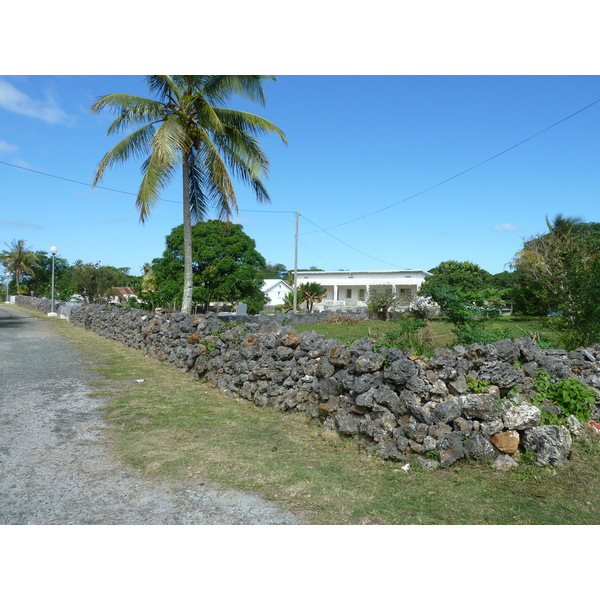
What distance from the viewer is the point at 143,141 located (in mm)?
12672

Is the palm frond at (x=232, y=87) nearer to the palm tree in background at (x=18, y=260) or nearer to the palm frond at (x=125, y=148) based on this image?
the palm frond at (x=125, y=148)

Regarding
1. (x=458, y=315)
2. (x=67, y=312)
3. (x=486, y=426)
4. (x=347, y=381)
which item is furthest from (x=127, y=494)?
(x=67, y=312)

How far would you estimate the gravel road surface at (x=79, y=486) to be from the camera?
3.24 m

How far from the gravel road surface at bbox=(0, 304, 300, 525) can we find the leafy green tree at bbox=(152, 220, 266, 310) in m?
20.4

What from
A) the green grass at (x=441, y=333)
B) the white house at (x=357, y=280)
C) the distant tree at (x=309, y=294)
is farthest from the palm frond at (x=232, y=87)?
the white house at (x=357, y=280)

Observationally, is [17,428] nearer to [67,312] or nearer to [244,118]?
[244,118]

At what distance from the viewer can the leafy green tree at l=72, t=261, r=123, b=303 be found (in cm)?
3111

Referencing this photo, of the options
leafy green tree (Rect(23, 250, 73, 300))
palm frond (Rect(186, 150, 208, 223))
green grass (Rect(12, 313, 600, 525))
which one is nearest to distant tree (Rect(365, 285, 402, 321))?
palm frond (Rect(186, 150, 208, 223))

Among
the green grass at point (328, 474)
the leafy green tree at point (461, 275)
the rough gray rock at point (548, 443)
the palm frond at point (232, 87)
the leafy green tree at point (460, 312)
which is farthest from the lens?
the leafy green tree at point (461, 275)

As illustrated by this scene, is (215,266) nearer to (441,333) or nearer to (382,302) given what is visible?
(382,302)

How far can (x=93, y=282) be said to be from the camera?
103 ft

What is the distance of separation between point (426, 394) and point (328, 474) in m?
Result: 1.28

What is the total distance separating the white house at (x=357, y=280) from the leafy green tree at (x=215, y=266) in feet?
53.9

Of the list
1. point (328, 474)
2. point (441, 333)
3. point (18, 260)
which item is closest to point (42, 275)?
point (18, 260)
